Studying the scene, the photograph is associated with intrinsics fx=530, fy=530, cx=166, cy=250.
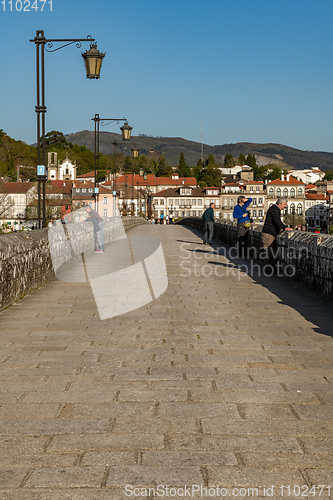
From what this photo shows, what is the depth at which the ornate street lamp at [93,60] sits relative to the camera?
12.6 metres

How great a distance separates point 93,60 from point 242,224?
561 cm

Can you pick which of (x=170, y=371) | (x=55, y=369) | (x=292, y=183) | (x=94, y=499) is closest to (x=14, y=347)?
(x=55, y=369)

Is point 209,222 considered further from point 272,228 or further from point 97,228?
point 272,228

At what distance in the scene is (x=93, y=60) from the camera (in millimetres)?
12602

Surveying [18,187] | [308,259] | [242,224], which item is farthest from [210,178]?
[308,259]

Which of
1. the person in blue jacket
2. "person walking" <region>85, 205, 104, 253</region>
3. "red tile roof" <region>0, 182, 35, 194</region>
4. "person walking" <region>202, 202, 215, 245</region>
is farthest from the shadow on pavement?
"red tile roof" <region>0, 182, 35, 194</region>

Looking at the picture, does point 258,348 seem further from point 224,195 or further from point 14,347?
point 224,195

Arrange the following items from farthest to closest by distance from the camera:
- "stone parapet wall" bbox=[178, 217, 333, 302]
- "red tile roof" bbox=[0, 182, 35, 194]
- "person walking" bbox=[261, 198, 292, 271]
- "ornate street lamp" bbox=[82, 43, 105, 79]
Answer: "red tile roof" bbox=[0, 182, 35, 194], "ornate street lamp" bbox=[82, 43, 105, 79], "person walking" bbox=[261, 198, 292, 271], "stone parapet wall" bbox=[178, 217, 333, 302]

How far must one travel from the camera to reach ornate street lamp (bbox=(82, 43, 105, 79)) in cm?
1262

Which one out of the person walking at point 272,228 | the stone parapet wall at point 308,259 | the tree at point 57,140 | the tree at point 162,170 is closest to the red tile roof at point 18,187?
the tree at point 57,140

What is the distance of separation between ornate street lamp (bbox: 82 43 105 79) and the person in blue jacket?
485 centimetres

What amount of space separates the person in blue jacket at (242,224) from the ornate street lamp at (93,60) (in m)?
4.85

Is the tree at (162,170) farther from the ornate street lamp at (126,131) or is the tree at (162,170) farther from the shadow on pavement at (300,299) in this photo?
the shadow on pavement at (300,299)

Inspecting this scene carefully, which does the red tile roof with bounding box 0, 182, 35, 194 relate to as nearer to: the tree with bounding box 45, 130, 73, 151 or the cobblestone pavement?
the tree with bounding box 45, 130, 73, 151
